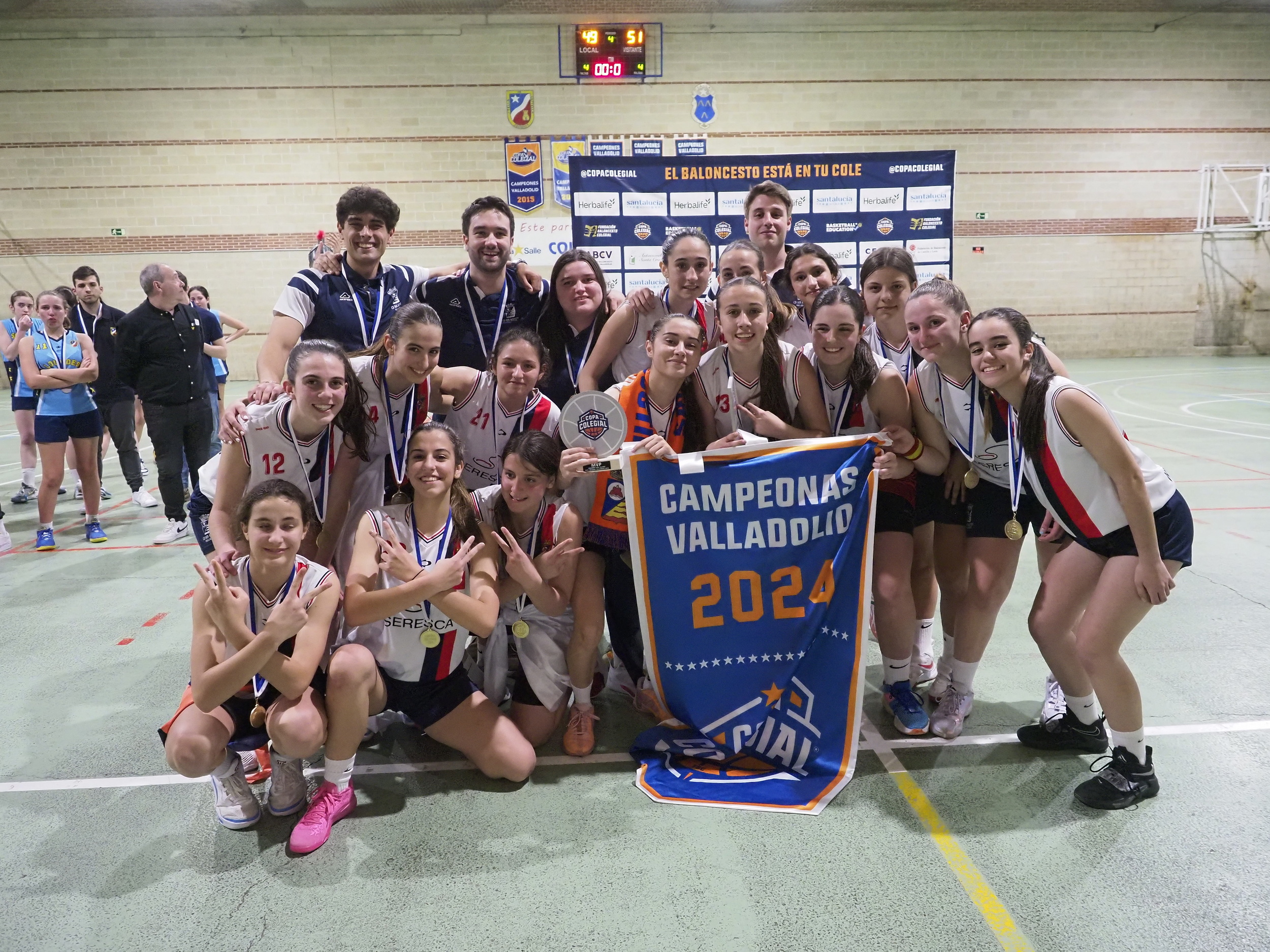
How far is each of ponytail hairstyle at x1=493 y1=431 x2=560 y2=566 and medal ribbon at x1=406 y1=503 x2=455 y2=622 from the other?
0.61 feet

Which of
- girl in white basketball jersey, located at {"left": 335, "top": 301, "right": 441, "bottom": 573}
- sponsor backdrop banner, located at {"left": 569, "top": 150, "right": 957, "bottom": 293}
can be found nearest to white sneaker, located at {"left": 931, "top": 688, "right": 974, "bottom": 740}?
girl in white basketball jersey, located at {"left": 335, "top": 301, "right": 441, "bottom": 573}

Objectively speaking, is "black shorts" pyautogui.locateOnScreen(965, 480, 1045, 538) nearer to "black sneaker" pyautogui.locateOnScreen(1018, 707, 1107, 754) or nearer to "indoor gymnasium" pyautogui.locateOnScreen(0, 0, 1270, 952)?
"indoor gymnasium" pyautogui.locateOnScreen(0, 0, 1270, 952)

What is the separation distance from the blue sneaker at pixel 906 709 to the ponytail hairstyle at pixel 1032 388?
1075 mm

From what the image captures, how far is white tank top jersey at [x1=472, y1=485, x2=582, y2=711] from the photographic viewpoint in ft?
9.80

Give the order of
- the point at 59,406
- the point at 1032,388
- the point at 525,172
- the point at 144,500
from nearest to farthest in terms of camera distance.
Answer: the point at 1032,388
the point at 59,406
the point at 144,500
the point at 525,172

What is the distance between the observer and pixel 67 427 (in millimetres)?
6156

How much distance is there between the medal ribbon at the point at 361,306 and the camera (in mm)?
3607

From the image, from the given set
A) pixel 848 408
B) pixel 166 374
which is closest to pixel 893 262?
pixel 848 408

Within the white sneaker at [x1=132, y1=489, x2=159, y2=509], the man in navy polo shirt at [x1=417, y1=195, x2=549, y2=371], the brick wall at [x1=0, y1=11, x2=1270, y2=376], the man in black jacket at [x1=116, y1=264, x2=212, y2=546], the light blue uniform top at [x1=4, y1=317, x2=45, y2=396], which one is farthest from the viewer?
the brick wall at [x1=0, y1=11, x2=1270, y2=376]

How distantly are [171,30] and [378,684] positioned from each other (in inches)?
616

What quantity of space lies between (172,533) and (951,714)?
591cm

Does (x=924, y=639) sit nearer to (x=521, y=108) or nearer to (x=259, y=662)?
(x=259, y=662)

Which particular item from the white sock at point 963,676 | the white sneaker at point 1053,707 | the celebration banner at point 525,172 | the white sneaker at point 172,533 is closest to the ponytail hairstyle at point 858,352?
the white sock at point 963,676

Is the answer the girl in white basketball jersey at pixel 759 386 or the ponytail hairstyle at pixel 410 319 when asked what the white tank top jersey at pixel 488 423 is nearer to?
the ponytail hairstyle at pixel 410 319
